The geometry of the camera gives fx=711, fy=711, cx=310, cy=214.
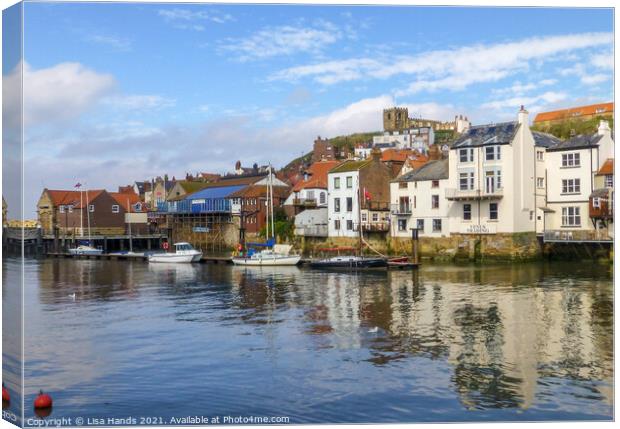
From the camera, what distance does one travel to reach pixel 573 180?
4562 centimetres

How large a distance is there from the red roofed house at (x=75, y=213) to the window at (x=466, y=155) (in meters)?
42.2

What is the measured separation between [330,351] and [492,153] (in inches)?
1255

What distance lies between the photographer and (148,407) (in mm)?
13711

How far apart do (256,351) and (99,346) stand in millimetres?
4695

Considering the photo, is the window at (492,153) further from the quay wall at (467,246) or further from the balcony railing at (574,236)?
the balcony railing at (574,236)

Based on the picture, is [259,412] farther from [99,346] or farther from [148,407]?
[99,346]

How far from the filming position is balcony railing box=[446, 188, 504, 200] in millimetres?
46541

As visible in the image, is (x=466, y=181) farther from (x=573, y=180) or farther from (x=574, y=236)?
(x=574, y=236)

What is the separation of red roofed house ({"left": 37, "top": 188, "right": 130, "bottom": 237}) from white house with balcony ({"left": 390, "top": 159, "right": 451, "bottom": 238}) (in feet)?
118

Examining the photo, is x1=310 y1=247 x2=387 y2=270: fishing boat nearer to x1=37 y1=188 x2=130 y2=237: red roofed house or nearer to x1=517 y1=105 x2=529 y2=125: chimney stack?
x1=517 y1=105 x2=529 y2=125: chimney stack

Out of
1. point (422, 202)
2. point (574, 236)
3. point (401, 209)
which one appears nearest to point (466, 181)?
point (422, 202)

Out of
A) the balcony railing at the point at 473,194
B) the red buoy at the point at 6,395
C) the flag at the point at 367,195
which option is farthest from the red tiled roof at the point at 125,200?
the red buoy at the point at 6,395

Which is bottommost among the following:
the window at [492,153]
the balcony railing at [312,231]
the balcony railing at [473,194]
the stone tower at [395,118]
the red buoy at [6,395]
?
the red buoy at [6,395]

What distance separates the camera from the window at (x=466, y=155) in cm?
4826
